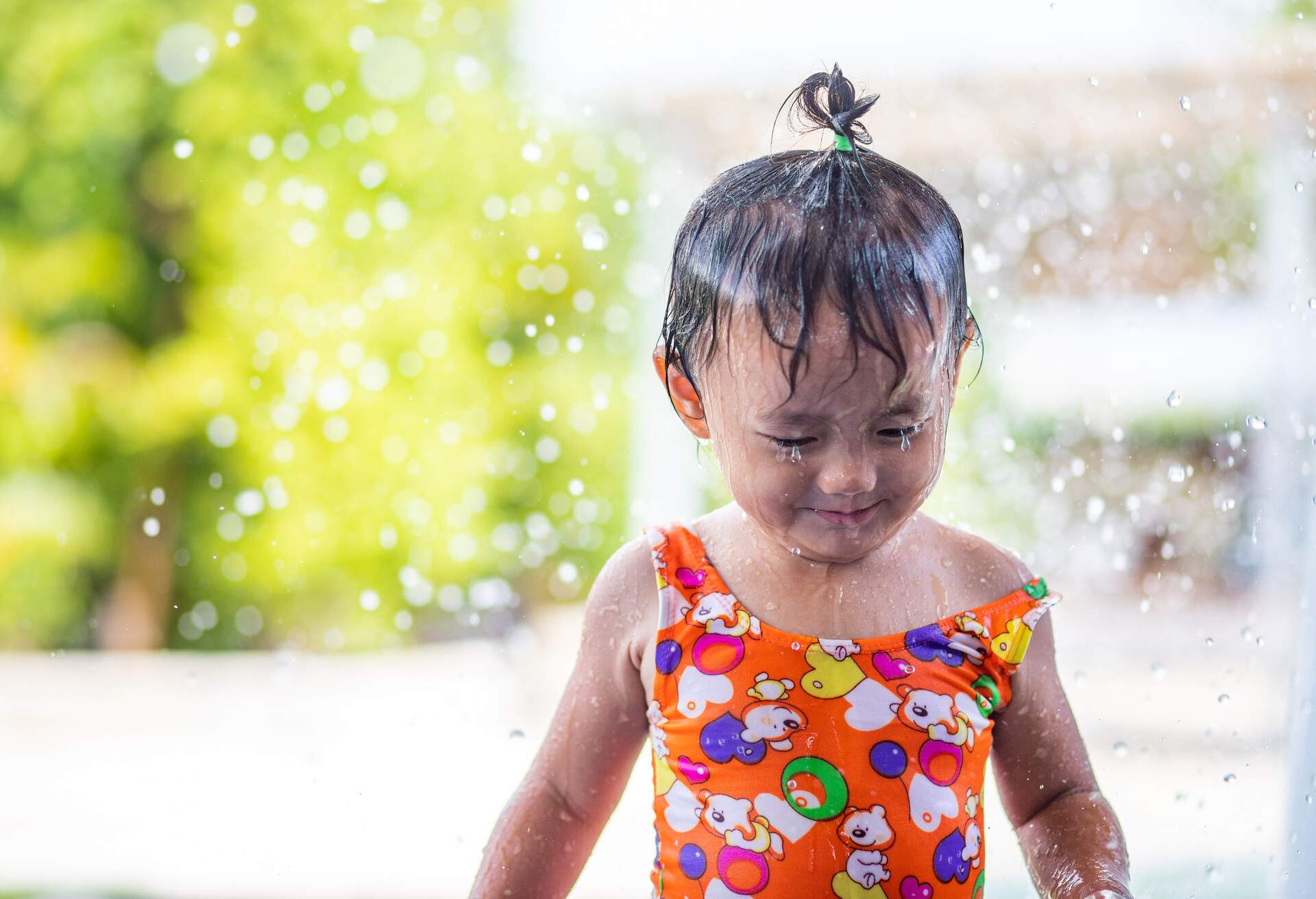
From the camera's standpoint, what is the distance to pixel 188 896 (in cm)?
337

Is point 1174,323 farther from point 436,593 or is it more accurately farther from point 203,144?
point 203,144

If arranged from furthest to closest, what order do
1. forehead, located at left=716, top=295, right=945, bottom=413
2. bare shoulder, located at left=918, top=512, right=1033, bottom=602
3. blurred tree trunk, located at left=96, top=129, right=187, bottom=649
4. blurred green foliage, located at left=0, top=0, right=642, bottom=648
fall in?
blurred tree trunk, located at left=96, top=129, right=187, bottom=649
blurred green foliage, located at left=0, top=0, right=642, bottom=648
bare shoulder, located at left=918, top=512, right=1033, bottom=602
forehead, located at left=716, top=295, right=945, bottom=413

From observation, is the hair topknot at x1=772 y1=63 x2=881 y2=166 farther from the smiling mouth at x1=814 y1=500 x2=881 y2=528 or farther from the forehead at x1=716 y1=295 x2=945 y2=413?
the smiling mouth at x1=814 y1=500 x2=881 y2=528

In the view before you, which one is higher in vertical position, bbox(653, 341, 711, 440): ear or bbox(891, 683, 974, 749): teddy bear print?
bbox(653, 341, 711, 440): ear

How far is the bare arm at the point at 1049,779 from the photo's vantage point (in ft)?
4.31

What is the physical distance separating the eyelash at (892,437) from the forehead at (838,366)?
0.08ft

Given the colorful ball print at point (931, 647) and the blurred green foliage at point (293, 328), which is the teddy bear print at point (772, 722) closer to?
the colorful ball print at point (931, 647)

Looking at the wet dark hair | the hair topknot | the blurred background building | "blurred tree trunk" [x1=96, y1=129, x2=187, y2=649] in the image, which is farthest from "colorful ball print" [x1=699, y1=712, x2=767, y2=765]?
"blurred tree trunk" [x1=96, y1=129, x2=187, y2=649]

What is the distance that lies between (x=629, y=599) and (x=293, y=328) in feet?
16.0

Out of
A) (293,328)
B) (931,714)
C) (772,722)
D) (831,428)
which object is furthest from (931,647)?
(293,328)

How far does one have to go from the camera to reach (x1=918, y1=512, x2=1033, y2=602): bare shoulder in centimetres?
136

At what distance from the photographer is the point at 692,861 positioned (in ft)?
4.21

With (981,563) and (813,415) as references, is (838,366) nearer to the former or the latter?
(813,415)

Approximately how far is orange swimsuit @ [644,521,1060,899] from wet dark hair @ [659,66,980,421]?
270 mm
